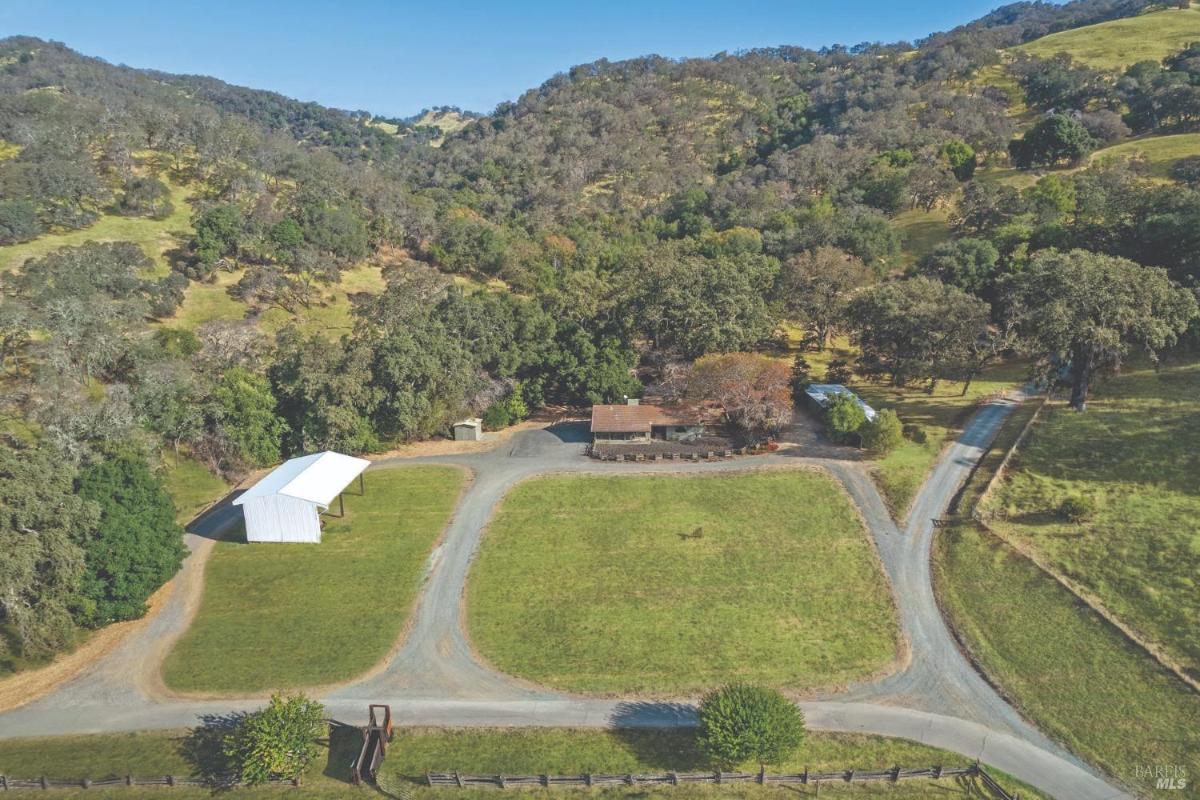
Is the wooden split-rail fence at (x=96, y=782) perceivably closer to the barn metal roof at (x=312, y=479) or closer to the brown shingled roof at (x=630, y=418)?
the barn metal roof at (x=312, y=479)

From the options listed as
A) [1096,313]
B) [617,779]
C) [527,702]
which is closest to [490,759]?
[527,702]

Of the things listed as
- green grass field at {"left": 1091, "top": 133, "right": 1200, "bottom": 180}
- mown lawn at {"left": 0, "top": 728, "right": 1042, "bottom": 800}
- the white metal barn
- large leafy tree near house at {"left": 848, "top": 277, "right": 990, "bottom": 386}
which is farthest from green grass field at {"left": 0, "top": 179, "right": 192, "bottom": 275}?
green grass field at {"left": 1091, "top": 133, "right": 1200, "bottom": 180}

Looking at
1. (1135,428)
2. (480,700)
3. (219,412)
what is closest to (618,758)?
(480,700)

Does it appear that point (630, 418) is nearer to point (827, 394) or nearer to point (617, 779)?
point (827, 394)

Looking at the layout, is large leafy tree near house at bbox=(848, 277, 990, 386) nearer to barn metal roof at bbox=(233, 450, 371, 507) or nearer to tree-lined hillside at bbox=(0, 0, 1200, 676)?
tree-lined hillside at bbox=(0, 0, 1200, 676)

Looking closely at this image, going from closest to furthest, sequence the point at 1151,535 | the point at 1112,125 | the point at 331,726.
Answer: the point at 331,726 < the point at 1151,535 < the point at 1112,125

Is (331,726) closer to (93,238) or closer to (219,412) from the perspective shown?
(219,412)
